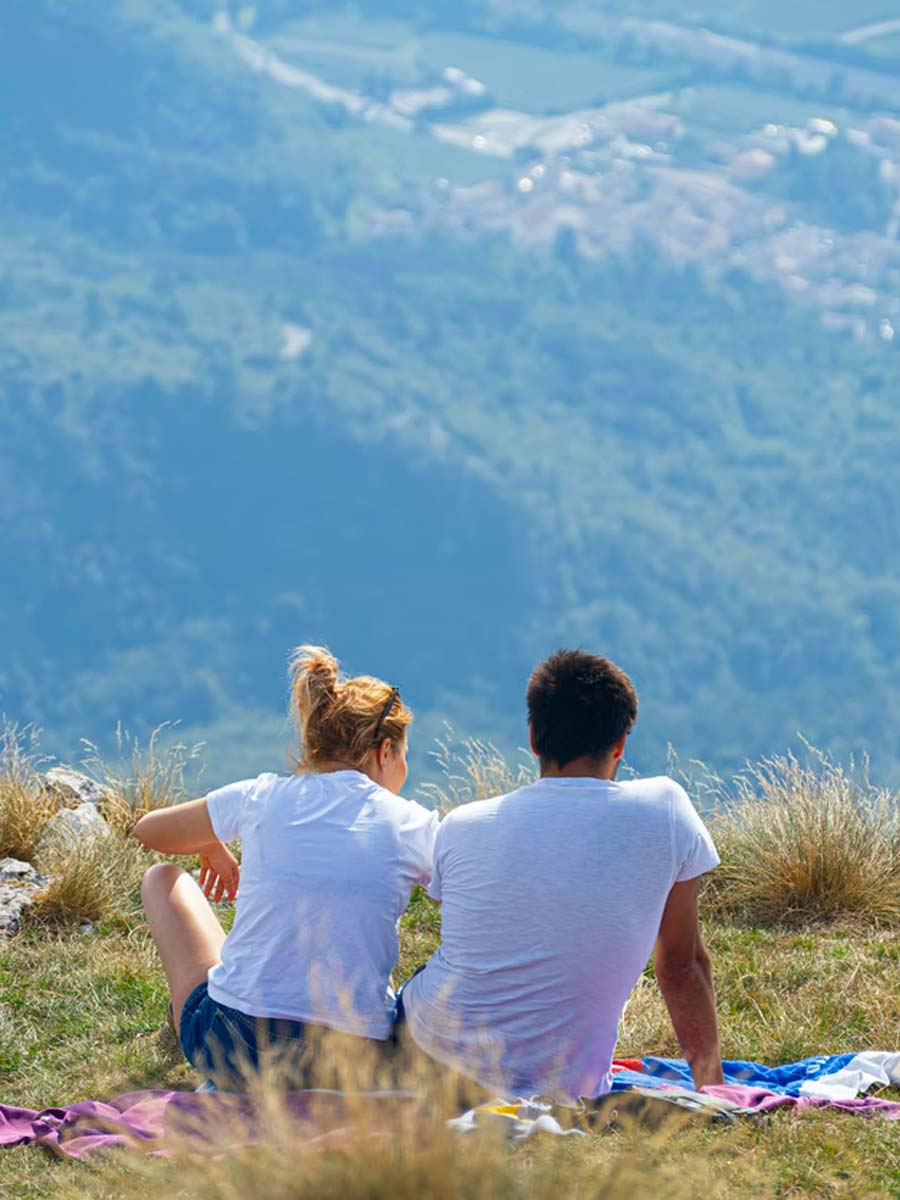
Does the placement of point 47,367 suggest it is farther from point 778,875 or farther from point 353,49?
point 778,875

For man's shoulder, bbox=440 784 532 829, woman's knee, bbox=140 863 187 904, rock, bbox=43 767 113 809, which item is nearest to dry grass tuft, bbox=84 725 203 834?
rock, bbox=43 767 113 809

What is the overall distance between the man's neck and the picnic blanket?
571 millimetres

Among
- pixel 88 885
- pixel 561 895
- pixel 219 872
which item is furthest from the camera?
pixel 88 885

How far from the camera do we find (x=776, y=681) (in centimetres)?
9956

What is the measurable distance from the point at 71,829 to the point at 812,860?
2858 millimetres

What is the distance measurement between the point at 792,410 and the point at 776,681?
2924 centimetres

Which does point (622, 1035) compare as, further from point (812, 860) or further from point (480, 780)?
point (480, 780)

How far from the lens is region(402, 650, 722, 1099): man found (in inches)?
99.5

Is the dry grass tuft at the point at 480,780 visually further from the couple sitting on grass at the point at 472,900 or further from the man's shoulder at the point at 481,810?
the man's shoulder at the point at 481,810

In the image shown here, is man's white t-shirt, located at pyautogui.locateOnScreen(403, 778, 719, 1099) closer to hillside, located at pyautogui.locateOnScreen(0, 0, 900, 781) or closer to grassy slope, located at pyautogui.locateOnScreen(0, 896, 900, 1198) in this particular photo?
A: grassy slope, located at pyautogui.locateOnScreen(0, 896, 900, 1198)

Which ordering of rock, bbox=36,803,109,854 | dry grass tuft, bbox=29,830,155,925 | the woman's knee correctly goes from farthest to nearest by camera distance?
rock, bbox=36,803,109,854 < dry grass tuft, bbox=29,830,155,925 < the woman's knee

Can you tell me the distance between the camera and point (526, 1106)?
2342mm

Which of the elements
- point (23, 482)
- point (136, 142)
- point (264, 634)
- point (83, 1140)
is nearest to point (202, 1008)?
point (83, 1140)

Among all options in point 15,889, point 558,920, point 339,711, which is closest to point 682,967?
point 558,920
